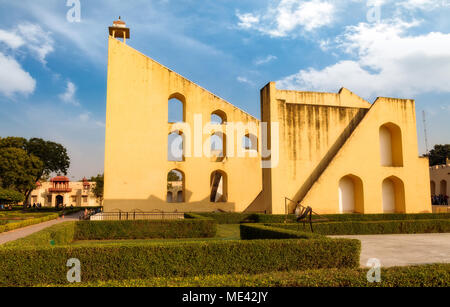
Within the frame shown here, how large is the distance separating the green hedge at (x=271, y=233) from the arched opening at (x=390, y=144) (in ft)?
46.7

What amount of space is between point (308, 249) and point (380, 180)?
1532 centimetres

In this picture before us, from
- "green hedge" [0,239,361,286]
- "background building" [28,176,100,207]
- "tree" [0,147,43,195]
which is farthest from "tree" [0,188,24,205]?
"background building" [28,176,100,207]

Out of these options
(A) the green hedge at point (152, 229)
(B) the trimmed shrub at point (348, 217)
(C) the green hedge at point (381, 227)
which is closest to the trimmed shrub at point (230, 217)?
(B) the trimmed shrub at point (348, 217)

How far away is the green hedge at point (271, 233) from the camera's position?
24.9 ft

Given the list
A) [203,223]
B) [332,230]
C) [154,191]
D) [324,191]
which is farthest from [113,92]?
[332,230]

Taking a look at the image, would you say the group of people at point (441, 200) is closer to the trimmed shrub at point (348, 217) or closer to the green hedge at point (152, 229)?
the trimmed shrub at point (348, 217)

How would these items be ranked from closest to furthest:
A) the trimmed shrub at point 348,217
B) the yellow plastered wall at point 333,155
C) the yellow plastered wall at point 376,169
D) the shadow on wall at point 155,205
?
the trimmed shrub at point 348,217 < the yellow plastered wall at point 333,155 < the yellow plastered wall at point 376,169 < the shadow on wall at point 155,205

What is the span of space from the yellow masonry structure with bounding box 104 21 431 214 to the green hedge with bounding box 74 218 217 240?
18.4 feet

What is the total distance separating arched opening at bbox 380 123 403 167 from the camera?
2114 cm

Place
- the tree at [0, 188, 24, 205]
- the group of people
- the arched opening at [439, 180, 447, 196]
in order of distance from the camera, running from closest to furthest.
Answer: the tree at [0, 188, 24, 205]
the group of people
the arched opening at [439, 180, 447, 196]

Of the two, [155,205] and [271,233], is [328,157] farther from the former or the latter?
[271,233]

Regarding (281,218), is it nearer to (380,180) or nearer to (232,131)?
(380,180)

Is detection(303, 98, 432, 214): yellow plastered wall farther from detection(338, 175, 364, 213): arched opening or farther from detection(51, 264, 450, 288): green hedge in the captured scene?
detection(51, 264, 450, 288): green hedge

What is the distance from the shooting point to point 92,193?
178 feet
